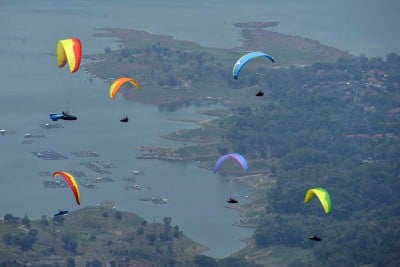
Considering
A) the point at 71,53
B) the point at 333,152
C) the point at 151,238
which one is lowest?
the point at 151,238

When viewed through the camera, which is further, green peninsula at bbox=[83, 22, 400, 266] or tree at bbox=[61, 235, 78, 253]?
green peninsula at bbox=[83, 22, 400, 266]

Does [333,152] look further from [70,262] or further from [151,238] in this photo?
[70,262]

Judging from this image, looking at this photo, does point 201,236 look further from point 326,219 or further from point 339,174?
point 339,174

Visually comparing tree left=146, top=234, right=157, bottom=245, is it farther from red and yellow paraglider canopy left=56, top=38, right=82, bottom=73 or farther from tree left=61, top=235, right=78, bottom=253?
red and yellow paraglider canopy left=56, top=38, right=82, bottom=73

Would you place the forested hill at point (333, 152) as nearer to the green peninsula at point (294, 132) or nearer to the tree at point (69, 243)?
the green peninsula at point (294, 132)

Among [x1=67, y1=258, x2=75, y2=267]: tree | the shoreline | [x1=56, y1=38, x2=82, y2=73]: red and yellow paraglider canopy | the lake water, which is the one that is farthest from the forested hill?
[x1=56, y1=38, x2=82, y2=73]: red and yellow paraglider canopy

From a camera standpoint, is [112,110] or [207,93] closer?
[112,110]

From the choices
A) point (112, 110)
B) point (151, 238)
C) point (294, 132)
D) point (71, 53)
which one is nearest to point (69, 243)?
point (151, 238)

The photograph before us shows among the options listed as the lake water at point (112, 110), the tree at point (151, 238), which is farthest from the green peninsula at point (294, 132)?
the tree at point (151, 238)
